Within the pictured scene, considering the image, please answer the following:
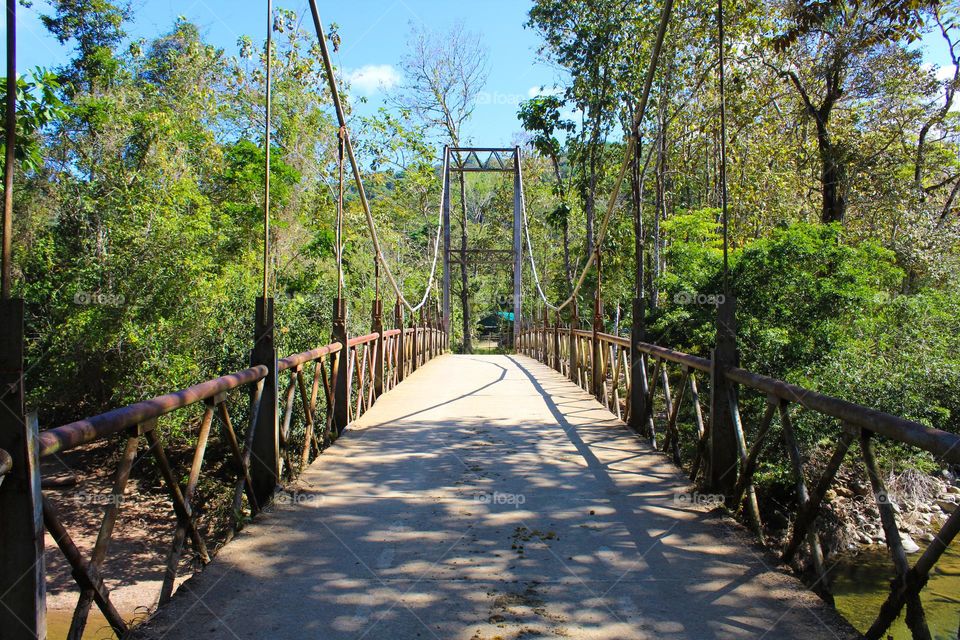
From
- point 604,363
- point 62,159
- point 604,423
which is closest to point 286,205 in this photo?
point 62,159

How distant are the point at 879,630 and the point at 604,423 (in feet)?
13.2

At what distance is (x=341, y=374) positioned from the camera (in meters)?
5.68

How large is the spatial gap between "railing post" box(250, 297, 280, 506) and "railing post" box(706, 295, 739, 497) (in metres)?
2.24

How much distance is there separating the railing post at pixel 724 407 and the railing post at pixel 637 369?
1.92 m

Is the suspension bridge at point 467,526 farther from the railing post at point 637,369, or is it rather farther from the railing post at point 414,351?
the railing post at point 414,351

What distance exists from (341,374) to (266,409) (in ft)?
6.29

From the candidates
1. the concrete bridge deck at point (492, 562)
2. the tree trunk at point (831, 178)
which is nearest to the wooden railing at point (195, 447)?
the concrete bridge deck at point (492, 562)

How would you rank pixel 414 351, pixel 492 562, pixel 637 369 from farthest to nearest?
pixel 414 351
pixel 637 369
pixel 492 562

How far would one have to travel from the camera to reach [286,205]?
51.5ft

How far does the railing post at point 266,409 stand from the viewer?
3.73 m

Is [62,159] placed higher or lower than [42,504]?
higher

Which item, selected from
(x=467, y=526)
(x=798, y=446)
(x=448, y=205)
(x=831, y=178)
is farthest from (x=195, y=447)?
(x=448, y=205)

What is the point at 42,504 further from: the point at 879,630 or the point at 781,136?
the point at 781,136

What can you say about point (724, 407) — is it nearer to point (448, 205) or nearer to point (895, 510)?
point (895, 510)
